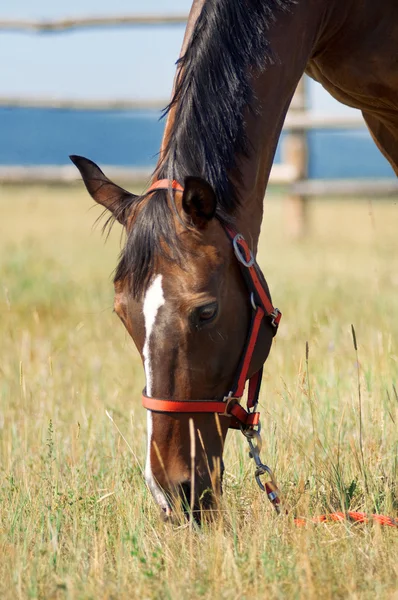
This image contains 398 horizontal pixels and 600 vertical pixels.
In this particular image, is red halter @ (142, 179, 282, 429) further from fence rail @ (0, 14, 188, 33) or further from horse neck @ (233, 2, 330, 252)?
fence rail @ (0, 14, 188, 33)

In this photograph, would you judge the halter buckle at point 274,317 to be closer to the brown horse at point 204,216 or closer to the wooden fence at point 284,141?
the brown horse at point 204,216

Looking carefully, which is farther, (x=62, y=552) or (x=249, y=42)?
(x=249, y=42)

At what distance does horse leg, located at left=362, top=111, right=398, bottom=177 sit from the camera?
10.1ft

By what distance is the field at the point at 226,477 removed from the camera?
1889 mm

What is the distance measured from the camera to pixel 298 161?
27.1 ft

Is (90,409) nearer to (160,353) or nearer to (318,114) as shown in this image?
(160,353)

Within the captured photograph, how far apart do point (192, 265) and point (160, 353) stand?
24 centimetres

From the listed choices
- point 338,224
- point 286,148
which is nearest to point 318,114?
point 286,148

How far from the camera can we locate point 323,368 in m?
3.74

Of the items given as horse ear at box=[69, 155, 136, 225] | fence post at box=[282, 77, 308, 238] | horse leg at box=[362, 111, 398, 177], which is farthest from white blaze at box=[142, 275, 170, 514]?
fence post at box=[282, 77, 308, 238]

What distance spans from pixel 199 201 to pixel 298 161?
20.9 feet

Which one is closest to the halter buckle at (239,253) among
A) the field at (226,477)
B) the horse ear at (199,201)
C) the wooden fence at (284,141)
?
the horse ear at (199,201)

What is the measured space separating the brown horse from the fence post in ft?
18.7

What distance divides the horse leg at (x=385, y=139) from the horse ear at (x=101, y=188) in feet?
3.86
